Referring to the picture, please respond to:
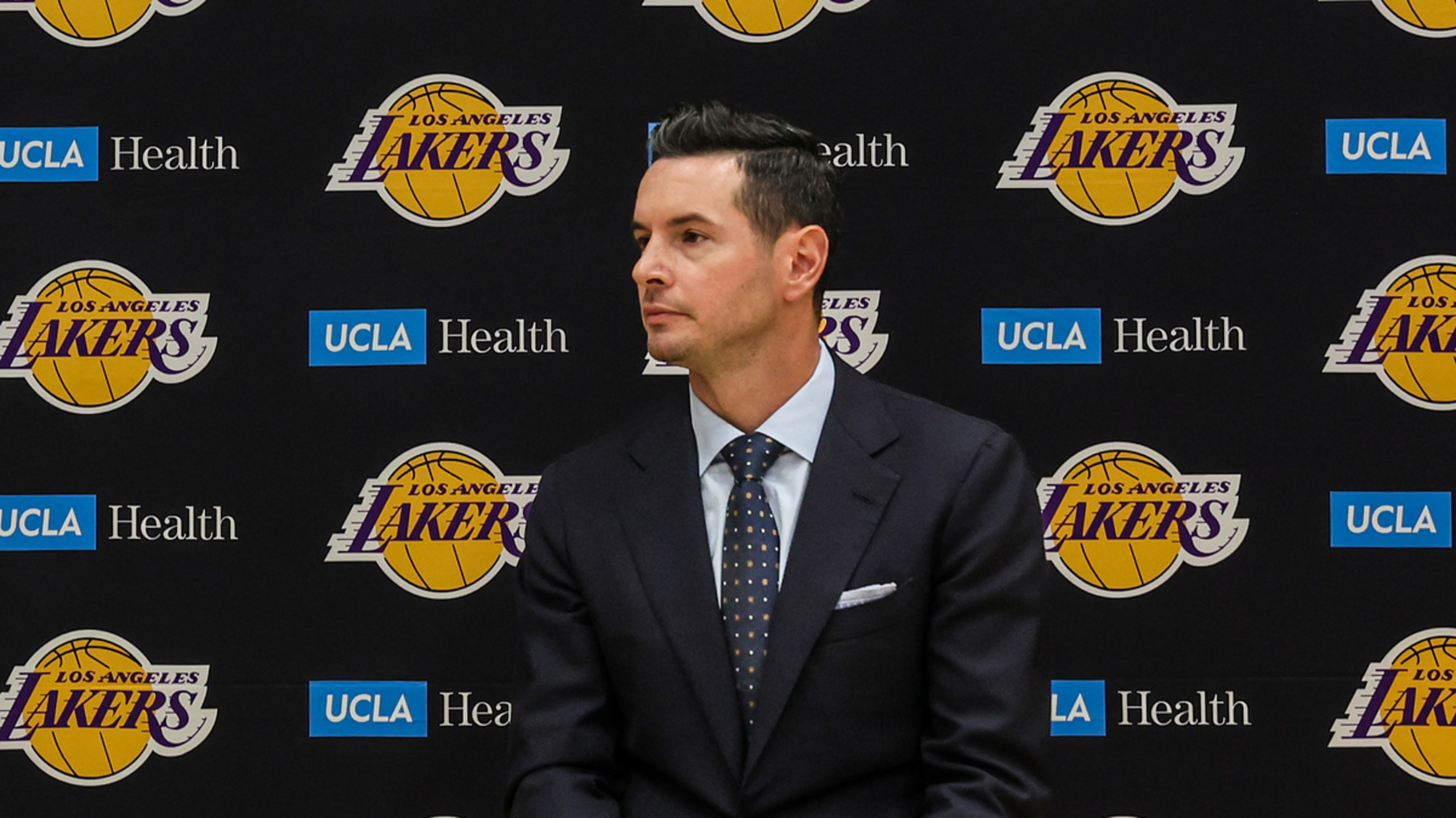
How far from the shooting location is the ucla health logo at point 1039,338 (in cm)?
230

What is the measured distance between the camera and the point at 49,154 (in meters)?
2.37

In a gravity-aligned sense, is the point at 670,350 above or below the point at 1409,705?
above

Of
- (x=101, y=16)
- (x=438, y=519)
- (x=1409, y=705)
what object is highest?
(x=101, y=16)

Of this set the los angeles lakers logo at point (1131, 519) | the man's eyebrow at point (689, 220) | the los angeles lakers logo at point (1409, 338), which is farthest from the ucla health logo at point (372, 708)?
the los angeles lakers logo at point (1409, 338)

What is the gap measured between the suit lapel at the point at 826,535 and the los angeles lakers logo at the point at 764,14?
0.88 metres

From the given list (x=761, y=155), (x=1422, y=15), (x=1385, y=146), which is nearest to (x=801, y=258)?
(x=761, y=155)

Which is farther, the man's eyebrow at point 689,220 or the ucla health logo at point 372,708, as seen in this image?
the ucla health logo at point 372,708

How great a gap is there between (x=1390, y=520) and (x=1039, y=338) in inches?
29.5

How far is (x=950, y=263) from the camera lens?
2.30 meters

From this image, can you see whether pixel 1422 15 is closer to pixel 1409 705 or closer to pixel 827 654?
pixel 1409 705

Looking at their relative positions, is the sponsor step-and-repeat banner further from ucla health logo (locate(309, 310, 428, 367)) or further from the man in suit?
the man in suit

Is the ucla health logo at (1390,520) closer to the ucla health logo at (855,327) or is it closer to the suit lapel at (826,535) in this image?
the ucla health logo at (855,327)

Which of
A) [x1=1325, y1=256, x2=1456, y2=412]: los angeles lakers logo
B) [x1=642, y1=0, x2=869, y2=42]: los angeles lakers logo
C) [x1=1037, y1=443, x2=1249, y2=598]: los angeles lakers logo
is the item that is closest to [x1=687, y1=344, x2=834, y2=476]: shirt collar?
[x1=1037, y1=443, x2=1249, y2=598]: los angeles lakers logo

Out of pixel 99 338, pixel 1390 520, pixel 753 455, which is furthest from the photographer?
pixel 99 338
